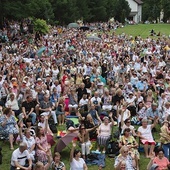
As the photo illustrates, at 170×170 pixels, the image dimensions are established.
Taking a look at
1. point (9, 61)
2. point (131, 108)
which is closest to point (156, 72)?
point (131, 108)

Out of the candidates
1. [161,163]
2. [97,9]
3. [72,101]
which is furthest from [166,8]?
[161,163]

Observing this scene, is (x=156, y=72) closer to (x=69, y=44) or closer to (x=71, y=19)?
(x=69, y=44)

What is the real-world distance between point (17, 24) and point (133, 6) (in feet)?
216

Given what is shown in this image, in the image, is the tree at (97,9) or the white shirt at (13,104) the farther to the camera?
the tree at (97,9)

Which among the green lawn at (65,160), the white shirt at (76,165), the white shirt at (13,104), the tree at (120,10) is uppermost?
the tree at (120,10)

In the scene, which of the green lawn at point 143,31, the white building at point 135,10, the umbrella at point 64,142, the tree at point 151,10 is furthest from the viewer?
the white building at point 135,10

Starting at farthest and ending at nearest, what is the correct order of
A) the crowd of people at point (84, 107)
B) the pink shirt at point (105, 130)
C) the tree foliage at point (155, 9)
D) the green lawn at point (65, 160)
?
the tree foliage at point (155, 9), the pink shirt at point (105, 130), the green lawn at point (65, 160), the crowd of people at point (84, 107)

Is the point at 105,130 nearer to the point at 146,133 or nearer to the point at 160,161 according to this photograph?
the point at 146,133

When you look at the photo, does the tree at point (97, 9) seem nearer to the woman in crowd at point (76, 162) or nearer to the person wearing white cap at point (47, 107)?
the person wearing white cap at point (47, 107)

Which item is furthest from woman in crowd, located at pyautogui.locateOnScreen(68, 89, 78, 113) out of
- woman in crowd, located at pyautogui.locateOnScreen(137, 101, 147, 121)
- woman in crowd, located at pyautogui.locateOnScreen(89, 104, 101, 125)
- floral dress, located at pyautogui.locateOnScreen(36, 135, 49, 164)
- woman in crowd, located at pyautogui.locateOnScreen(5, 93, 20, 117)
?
floral dress, located at pyautogui.locateOnScreen(36, 135, 49, 164)

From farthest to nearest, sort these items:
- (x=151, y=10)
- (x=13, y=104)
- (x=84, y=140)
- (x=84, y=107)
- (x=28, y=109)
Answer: (x=151, y=10) → (x=84, y=107) → (x=13, y=104) → (x=28, y=109) → (x=84, y=140)

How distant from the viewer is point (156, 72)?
19844mm

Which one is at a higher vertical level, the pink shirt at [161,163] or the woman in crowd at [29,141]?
the woman in crowd at [29,141]

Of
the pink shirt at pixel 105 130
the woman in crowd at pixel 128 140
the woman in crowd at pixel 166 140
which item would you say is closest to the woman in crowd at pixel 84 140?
the pink shirt at pixel 105 130
